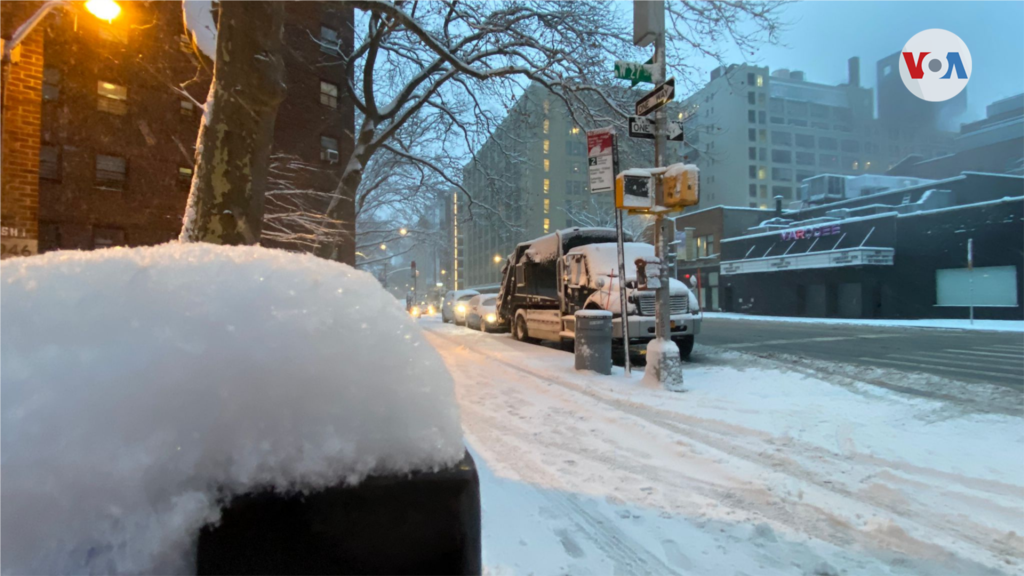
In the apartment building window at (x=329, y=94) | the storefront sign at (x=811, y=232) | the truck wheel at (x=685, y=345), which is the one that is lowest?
the truck wheel at (x=685, y=345)

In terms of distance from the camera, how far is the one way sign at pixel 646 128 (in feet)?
25.8

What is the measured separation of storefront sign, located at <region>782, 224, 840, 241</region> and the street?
13793 millimetres

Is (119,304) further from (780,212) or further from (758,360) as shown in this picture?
(780,212)

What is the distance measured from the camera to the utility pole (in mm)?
7371

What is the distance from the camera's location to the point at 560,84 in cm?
1190

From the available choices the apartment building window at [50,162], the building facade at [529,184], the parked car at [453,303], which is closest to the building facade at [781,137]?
the building facade at [529,184]

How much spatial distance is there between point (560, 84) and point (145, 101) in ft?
51.7

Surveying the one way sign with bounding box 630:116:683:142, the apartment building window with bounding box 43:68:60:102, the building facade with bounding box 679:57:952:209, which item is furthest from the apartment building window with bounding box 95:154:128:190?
the building facade with bounding box 679:57:952:209

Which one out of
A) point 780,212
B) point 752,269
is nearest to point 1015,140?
point 780,212

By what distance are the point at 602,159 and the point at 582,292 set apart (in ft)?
13.2

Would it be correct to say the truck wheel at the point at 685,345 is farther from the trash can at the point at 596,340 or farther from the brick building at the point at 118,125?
the brick building at the point at 118,125

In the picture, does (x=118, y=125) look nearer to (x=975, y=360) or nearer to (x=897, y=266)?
(x=975, y=360)

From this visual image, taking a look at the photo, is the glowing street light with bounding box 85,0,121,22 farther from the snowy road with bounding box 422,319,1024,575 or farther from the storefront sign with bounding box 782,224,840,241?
the storefront sign with bounding box 782,224,840,241

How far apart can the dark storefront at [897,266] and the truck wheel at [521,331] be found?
19.9 meters
